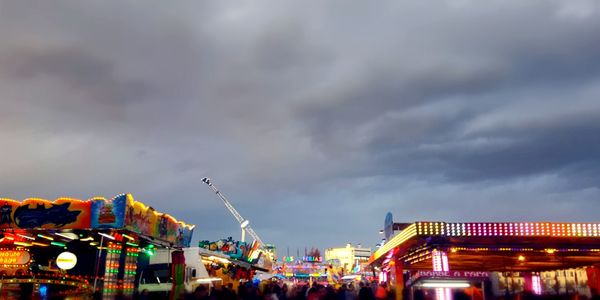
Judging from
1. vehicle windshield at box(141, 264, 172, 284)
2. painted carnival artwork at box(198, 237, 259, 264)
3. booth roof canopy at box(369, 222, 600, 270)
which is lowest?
vehicle windshield at box(141, 264, 172, 284)

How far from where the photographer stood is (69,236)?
2727 centimetres

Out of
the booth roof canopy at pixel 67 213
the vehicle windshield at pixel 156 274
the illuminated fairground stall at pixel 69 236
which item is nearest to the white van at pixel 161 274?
the vehicle windshield at pixel 156 274

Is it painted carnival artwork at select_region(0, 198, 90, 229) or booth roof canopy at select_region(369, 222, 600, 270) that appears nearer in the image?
booth roof canopy at select_region(369, 222, 600, 270)

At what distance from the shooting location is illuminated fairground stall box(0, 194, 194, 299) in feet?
80.4

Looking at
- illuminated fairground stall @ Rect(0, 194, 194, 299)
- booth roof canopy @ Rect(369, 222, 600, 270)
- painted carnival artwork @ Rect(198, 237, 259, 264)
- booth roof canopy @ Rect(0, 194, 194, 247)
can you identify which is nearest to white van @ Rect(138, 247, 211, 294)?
illuminated fairground stall @ Rect(0, 194, 194, 299)

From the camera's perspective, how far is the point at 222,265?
4850 centimetres

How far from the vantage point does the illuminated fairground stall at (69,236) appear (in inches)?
965

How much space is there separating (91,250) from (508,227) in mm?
23743

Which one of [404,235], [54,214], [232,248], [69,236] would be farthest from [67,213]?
[232,248]

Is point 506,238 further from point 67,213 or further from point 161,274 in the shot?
point 161,274

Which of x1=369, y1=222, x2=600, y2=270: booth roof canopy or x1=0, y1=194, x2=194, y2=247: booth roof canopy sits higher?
x1=0, y1=194, x2=194, y2=247: booth roof canopy

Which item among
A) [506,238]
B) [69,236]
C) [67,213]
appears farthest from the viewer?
[69,236]

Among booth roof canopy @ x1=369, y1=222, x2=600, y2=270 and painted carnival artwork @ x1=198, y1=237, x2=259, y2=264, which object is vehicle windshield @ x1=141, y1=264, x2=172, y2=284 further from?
booth roof canopy @ x1=369, y1=222, x2=600, y2=270

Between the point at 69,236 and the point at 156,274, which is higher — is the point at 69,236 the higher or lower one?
the higher one
